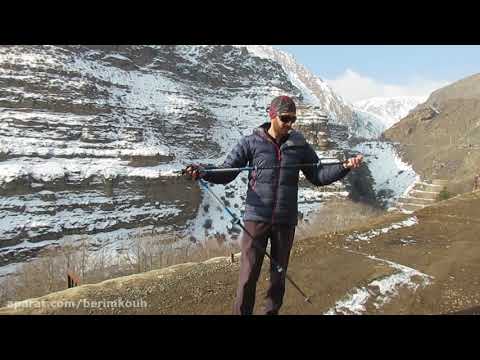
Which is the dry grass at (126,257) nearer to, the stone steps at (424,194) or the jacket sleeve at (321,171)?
the stone steps at (424,194)

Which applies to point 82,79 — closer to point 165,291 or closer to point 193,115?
point 193,115

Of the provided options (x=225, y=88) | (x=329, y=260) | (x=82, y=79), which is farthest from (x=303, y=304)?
(x=225, y=88)

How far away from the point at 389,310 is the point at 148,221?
52.1m

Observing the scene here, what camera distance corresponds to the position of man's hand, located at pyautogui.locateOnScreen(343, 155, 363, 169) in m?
3.31

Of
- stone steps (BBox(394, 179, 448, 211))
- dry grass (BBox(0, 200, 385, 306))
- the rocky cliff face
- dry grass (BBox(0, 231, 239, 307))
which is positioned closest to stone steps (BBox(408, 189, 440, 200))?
stone steps (BBox(394, 179, 448, 211))

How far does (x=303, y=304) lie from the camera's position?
481cm

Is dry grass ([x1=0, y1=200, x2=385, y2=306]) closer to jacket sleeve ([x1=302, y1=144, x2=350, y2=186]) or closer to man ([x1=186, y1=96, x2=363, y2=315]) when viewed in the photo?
jacket sleeve ([x1=302, y1=144, x2=350, y2=186])

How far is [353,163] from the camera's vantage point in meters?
3.32

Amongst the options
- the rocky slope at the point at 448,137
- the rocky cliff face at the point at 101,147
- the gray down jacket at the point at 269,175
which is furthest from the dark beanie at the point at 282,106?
the rocky slope at the point at 448,137

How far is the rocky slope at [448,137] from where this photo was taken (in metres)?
53.7

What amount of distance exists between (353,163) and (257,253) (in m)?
1.20

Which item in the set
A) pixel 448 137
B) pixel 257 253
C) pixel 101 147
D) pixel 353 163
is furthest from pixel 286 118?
pixel 448 137

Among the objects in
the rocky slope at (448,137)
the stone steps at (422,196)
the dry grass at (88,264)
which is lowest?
the dry grass at (88,264)
